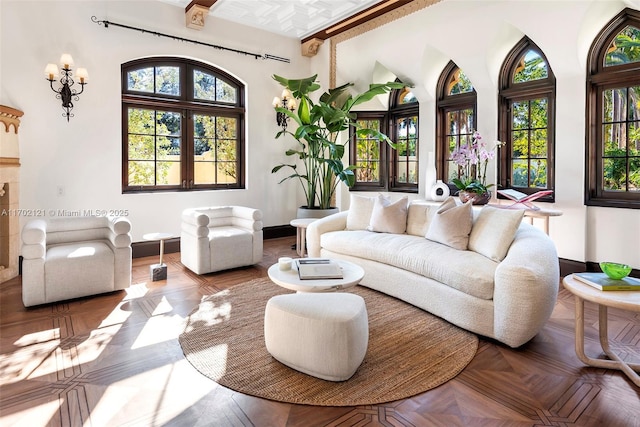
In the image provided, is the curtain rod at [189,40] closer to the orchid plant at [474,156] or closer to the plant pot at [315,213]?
the plant pot at [315,213]

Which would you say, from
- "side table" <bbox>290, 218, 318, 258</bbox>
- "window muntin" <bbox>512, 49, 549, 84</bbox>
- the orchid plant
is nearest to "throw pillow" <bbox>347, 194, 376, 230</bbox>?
"side table" <bbox>290, 218, 318, 258</bbox>

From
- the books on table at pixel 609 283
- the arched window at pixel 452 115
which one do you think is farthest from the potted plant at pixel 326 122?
the books on table at pixel 609 283

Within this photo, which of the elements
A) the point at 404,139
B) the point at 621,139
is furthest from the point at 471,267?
the point at 404,139

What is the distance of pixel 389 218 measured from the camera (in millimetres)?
4109

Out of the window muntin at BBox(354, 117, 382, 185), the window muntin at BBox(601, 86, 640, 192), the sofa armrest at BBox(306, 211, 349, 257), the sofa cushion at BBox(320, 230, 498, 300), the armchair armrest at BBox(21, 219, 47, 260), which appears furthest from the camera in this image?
the window muntin at BBox(354, 117, 382, 185)

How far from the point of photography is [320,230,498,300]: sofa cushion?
9.16 feet

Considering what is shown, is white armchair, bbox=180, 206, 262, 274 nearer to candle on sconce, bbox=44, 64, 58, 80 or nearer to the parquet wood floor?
the parquet wood floor

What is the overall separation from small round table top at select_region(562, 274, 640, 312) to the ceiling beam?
438 cm

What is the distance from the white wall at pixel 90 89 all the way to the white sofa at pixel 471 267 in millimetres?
2828

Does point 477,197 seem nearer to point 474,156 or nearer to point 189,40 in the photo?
point 474,156

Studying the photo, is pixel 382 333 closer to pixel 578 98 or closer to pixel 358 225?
pixel 358 225

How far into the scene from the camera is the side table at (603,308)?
207 centimetres

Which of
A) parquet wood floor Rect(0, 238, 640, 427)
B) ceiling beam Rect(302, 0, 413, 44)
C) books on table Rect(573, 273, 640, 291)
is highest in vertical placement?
ceiling beam Rect(302, 0, 413, 44)

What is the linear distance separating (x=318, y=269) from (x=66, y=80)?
154 inches
